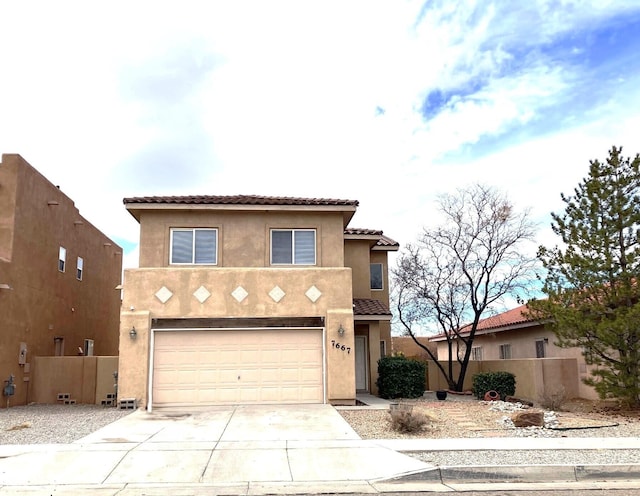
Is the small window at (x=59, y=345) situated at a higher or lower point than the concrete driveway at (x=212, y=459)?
higher

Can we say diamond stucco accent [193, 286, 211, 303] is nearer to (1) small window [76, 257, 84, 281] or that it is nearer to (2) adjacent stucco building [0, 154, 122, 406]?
(2) adjacent stucco building [0, 154, 122, 406]

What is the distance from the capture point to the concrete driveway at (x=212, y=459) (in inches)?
357

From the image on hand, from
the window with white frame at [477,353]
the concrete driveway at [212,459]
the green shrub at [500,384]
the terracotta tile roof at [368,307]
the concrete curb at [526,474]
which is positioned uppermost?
the terracotta tile roof at [368,307]

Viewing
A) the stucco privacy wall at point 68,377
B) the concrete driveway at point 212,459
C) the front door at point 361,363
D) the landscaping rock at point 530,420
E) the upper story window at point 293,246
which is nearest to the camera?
the concrete driveway at point 212,459

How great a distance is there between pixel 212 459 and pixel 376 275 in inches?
576

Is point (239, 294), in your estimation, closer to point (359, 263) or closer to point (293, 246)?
point (293, 246)

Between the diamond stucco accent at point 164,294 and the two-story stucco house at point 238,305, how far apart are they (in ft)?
0.09

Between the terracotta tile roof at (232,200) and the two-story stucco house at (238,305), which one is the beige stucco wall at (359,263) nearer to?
the two-story stucco house at (238,305)

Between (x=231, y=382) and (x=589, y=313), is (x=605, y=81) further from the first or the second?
(x=231, y=382)

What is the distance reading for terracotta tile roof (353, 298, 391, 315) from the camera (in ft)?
67.3

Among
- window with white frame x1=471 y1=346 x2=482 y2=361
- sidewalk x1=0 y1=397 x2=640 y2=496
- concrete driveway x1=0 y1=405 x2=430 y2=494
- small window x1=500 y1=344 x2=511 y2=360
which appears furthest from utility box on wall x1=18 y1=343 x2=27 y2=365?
window with white frame x1=471 y1=346 x2=482 y2=361

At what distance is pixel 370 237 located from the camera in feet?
73.5

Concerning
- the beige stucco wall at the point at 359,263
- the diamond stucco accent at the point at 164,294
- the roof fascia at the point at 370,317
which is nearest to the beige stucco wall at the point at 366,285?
the beige stucco wall at the point at 359,263

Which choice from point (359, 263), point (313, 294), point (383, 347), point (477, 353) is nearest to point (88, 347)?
point (359, 263)
